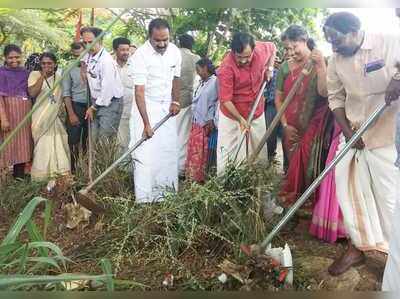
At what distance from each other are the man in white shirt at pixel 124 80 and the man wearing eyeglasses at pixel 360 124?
0.94m

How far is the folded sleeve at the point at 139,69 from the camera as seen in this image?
2695mm

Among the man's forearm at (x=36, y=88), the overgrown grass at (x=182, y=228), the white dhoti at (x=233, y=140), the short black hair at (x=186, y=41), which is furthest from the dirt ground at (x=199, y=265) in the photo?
the short black hair at (x=186, y=41)

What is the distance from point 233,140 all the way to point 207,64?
1.26 feet

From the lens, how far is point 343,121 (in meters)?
2.69

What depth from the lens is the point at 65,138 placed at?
Answer: 2.76 meters

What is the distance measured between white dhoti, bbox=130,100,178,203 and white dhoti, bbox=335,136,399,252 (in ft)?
2.64

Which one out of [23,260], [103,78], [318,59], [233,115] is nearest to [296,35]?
[318,59]

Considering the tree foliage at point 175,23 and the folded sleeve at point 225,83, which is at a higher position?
the tree foliage at point 175,23

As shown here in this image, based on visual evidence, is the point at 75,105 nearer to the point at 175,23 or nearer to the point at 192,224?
the point at 175,23

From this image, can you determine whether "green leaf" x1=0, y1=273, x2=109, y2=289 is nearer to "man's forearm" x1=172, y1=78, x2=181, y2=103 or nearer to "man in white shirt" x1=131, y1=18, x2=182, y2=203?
"man in white shirt" x1=131, y1=18, x2=182, y2=203

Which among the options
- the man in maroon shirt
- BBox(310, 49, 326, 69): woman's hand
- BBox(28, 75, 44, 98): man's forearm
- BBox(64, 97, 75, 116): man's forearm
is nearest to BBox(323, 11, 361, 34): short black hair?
BBox(310, 49, 326, 69): woman's hand

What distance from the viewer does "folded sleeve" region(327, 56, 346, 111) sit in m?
2.66

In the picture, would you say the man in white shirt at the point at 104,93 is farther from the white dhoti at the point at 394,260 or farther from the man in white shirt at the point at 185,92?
the white dhoti at the point at 394,260

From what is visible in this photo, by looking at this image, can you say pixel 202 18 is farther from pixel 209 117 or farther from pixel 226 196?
pixel 226 196
